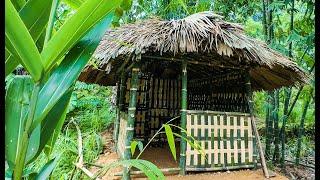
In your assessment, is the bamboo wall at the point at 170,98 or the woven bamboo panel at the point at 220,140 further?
the bamboo wall at the point at 170,98

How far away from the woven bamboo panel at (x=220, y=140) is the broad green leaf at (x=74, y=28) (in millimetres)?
4686

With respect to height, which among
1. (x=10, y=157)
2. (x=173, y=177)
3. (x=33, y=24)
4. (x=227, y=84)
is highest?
(x=227, y=84)

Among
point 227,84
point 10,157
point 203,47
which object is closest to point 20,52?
point 10,157

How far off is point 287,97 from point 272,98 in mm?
460

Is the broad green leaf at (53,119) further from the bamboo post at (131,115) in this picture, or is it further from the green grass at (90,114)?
the green grass at (90,114)

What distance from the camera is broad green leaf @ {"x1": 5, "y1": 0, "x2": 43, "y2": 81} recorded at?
566 millimetres

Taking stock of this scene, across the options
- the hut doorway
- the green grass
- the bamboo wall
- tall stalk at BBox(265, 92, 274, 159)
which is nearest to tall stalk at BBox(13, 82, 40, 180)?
the hut doorway

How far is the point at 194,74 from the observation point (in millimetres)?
7945

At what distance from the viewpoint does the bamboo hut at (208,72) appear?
498 centimetres

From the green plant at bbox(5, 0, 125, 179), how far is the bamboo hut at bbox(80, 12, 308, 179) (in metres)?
3.15

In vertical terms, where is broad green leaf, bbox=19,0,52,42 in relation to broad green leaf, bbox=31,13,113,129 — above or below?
above

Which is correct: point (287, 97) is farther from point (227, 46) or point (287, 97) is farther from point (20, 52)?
point (20, 52)

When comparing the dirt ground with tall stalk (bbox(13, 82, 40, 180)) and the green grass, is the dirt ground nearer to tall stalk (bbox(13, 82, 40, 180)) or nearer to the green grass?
the green grass

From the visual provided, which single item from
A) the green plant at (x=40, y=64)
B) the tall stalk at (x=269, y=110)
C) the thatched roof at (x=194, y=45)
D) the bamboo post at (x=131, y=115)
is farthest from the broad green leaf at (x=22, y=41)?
the tall stalk at (x=269, y=110)
